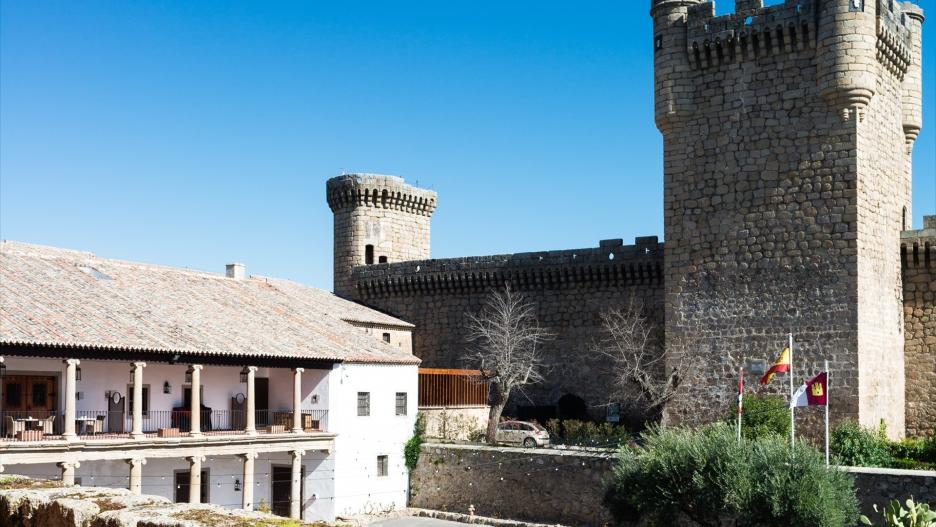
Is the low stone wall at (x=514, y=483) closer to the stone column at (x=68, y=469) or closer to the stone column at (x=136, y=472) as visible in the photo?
the stone column at (x=136, y=472)

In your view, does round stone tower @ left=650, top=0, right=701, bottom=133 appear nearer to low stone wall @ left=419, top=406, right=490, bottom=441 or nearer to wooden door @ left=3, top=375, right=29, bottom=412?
low stone wall @ left=419, top=406, right=490, bottom=441

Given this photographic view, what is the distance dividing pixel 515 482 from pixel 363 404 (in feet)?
18.3

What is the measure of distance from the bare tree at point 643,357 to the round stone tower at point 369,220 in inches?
501

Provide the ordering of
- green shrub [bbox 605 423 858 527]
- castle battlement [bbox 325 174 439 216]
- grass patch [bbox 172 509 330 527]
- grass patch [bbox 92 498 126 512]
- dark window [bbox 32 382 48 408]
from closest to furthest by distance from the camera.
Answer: grass patch [bbox 172 509 330 527]
grass patch [bbox 92 498 126 512]
green shrub [bbox 605 423 858 527]
dark window [bbox 32 382 48 408]
castle battlement [bbox 325 174 439 216]

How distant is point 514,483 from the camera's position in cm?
3094

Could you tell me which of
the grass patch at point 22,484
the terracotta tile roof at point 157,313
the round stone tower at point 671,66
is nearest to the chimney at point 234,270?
the terracotta tile roof at point 157,313

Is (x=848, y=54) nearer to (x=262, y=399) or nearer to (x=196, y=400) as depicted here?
(x=196, y=400)

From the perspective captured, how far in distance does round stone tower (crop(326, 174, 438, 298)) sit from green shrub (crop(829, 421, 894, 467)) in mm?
23886

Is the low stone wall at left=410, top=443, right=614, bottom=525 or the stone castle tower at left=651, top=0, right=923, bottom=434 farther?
the low stone wall at left=410, top=443, right=614, bottom=525

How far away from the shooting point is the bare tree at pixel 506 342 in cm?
3713

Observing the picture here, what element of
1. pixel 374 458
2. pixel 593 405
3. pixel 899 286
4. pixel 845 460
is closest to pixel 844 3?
pixel 899 286

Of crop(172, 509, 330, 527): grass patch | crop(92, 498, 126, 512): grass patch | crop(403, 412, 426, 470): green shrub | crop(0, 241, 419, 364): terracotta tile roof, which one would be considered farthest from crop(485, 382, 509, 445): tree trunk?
crop(172, 509, 330, 527): grass patch

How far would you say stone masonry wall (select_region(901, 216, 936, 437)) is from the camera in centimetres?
3061

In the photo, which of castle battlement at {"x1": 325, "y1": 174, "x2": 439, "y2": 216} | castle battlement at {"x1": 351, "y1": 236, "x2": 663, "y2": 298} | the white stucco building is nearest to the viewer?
the white stucco building
